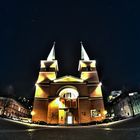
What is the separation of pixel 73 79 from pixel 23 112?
117ft

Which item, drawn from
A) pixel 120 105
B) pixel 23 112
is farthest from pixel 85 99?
pixel 23 112

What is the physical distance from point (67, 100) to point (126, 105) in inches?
822

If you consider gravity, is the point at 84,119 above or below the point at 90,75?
below

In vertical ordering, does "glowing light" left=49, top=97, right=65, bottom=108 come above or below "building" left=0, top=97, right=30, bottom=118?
below

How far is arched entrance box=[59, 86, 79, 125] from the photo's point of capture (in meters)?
41.1

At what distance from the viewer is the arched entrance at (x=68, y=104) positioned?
41.1 meters

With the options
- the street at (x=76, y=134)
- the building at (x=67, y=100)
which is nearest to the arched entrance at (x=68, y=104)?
the building at (x=67, y=100)

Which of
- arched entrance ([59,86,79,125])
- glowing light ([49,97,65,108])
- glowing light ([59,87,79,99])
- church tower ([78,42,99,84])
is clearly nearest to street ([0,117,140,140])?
glowing light ([49,97,65,108])

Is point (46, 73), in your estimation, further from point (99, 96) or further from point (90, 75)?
point (99, 96)

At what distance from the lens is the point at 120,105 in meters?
58.2

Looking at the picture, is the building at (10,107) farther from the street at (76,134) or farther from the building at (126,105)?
the street at (76,134)

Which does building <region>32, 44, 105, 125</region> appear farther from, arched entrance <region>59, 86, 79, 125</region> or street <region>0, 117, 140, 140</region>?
street <region>0, 117, 140, 140</region>

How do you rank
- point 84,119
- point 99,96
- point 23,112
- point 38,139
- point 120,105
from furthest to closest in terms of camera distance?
point 23,112 < point 120,105 < point 99,96 < point 84,119 < point 38,139

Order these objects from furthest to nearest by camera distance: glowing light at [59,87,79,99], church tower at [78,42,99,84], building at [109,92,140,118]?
building at [109,92,140,118]
church tower at [78,42,99,84]
glowing light at [59,87,79,99]
